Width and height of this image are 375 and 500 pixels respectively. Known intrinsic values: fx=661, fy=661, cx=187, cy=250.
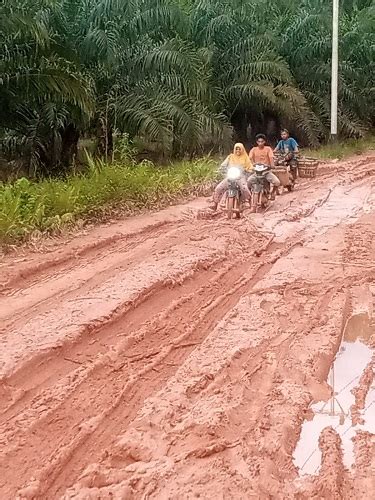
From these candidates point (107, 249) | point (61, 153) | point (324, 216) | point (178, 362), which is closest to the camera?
point (178, 362)

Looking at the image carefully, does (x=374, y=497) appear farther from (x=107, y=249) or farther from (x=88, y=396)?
(x=107, y=249)

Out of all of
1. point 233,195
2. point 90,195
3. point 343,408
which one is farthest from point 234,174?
point 343,408

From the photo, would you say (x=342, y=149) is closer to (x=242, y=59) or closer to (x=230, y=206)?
(x=242, y=59)

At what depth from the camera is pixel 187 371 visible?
14.0 ft

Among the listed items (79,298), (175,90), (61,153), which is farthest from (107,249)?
(175,90)

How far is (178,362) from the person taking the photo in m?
4.48

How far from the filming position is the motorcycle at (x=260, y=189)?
34.7ft

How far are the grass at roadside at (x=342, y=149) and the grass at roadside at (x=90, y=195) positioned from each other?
7.42 metres

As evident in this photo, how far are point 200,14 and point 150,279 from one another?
41.8 feet

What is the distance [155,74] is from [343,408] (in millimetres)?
10557

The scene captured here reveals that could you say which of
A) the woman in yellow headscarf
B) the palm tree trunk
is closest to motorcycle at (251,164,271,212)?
the woman in yellow headscarf

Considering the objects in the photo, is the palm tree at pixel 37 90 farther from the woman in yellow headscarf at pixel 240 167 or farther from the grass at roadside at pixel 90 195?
the woman in yellow headscarf at pixel 240 167

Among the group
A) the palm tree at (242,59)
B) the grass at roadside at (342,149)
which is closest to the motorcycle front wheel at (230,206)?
the palm tree at (242,59)

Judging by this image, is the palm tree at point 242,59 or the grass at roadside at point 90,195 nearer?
the grass at roadside at point 90,195
